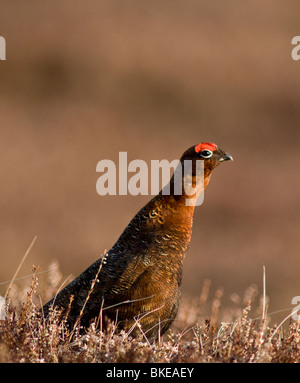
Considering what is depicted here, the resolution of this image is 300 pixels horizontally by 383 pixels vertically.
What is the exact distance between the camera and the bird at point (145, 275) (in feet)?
17.1

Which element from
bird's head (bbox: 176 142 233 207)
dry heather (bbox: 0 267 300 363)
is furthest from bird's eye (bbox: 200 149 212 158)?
dry heather (bbox: 0 267 300 363)

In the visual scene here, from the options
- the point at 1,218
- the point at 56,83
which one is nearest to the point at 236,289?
the point at 1,218

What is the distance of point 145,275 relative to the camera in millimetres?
5262

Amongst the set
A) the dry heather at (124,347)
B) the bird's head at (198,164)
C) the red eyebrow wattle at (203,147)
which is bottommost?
the dry heather at (124,347)

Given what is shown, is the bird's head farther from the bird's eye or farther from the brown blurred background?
the brown blurred background

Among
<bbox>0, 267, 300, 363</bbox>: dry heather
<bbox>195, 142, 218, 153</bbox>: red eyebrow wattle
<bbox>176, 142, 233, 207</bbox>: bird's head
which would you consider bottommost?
<bbox>0, 267, 300, 363</bbox>: dry heather

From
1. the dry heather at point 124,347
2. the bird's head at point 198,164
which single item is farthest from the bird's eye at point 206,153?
the dry heather at point 124,347

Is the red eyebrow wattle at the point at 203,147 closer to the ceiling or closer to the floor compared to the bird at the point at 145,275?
closer to the ceiling

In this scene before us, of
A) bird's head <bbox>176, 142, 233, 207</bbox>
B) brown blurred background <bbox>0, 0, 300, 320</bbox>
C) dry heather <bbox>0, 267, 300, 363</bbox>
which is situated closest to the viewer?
dry heather <bbox>0, 267, 300, 363</bbox>

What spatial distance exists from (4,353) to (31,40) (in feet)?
90.2

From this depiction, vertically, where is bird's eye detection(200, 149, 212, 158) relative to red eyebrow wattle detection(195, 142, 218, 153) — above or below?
below

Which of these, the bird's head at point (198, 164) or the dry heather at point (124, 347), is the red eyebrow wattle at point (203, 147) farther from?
the dry heather at point (124, 347)

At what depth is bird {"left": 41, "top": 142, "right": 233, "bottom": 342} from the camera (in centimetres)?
520

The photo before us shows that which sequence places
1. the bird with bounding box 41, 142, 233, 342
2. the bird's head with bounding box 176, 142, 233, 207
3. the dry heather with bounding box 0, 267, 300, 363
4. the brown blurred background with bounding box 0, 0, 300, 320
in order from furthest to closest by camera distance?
the brown blurred background with bounding box 0, 0, 300, 320 → the bird's head with bounding box 176, 142, 233, 207 → the bird with bounding box 41, 142, 233, 342 → the dry heather with bounding box 0, 267, 300, 363
